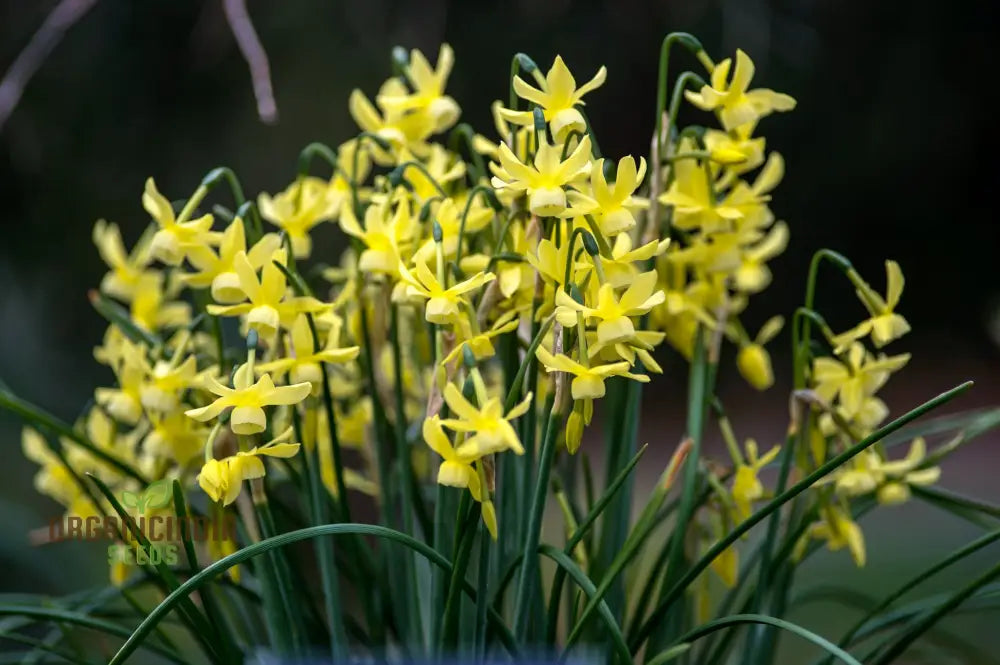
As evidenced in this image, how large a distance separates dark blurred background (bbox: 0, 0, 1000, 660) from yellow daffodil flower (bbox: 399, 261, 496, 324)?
1223 millimetres

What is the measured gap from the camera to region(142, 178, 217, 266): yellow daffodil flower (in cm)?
61

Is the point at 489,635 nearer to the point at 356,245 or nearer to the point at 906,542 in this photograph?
the point at 356,245

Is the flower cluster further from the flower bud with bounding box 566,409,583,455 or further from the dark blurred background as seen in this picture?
the dark blurred background

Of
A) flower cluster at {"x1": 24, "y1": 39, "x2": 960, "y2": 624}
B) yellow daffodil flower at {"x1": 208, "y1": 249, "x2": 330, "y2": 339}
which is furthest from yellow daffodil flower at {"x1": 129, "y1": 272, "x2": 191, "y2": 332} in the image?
yellow daffodil flower at {"x1": 208, "y1": 249, "x2": 330, "y2": 339}

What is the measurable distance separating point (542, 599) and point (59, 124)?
1.64m

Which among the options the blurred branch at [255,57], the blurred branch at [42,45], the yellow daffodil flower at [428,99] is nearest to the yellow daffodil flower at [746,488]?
the yellow daffodil flower at [428,99]

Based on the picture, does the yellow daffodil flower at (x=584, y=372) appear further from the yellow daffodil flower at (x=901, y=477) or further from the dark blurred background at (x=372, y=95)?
the dark blurred background at (x=372, y=95)

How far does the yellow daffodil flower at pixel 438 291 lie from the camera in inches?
20.8

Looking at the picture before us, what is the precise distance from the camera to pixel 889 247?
259 centimetres

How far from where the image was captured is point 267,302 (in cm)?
58

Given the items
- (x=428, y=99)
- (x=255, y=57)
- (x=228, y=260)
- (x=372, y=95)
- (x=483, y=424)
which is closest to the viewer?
(x=483, y=424)

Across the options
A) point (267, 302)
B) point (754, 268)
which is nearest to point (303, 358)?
point (267, 302)

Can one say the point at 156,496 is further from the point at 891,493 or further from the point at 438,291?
the point at 891,493

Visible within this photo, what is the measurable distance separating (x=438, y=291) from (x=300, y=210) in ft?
0.63
